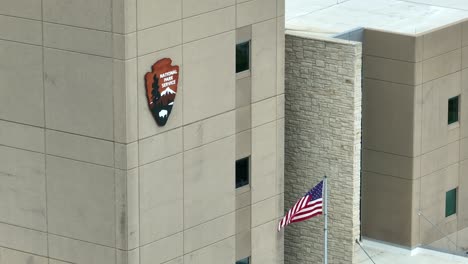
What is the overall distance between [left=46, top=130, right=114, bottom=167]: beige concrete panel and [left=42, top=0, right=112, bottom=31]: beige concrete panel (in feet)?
10.7

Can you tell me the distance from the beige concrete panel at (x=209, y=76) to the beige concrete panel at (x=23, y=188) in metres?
4.54

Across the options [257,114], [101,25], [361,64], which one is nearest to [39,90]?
[101,25]

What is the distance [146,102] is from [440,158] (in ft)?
45.3

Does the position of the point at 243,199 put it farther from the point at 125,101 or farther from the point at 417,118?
the point at 417,118

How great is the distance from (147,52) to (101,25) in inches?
60.4

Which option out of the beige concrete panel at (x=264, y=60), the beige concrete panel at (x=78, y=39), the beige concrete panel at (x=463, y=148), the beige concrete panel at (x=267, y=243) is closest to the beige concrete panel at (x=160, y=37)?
the beige concrete panel at (x=78, y=39)

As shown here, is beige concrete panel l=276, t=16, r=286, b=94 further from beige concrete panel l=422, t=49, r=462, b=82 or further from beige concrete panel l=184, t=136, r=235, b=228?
beige concrete panel l=422, t=49, r=462, b=82

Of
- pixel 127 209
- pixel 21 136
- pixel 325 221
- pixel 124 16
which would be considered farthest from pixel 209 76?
pixel 325 221

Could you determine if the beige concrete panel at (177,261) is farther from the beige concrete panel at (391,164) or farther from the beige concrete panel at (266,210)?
the beige concrete panel at (391,164)

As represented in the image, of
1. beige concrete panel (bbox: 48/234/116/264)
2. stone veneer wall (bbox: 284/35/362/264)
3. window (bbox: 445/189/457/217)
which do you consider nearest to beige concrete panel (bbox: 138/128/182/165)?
beige concrete panel (bbox: 48/234/116/264)

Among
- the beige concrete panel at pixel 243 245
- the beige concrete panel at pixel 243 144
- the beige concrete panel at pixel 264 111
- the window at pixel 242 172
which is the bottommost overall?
the beige concrete panel at pixel 243 245

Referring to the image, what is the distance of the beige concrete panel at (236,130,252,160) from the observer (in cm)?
5275

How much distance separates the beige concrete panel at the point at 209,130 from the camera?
50.7m

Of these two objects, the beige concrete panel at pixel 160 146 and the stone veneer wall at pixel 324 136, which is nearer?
the beige concrete panel at pixel 160 146
